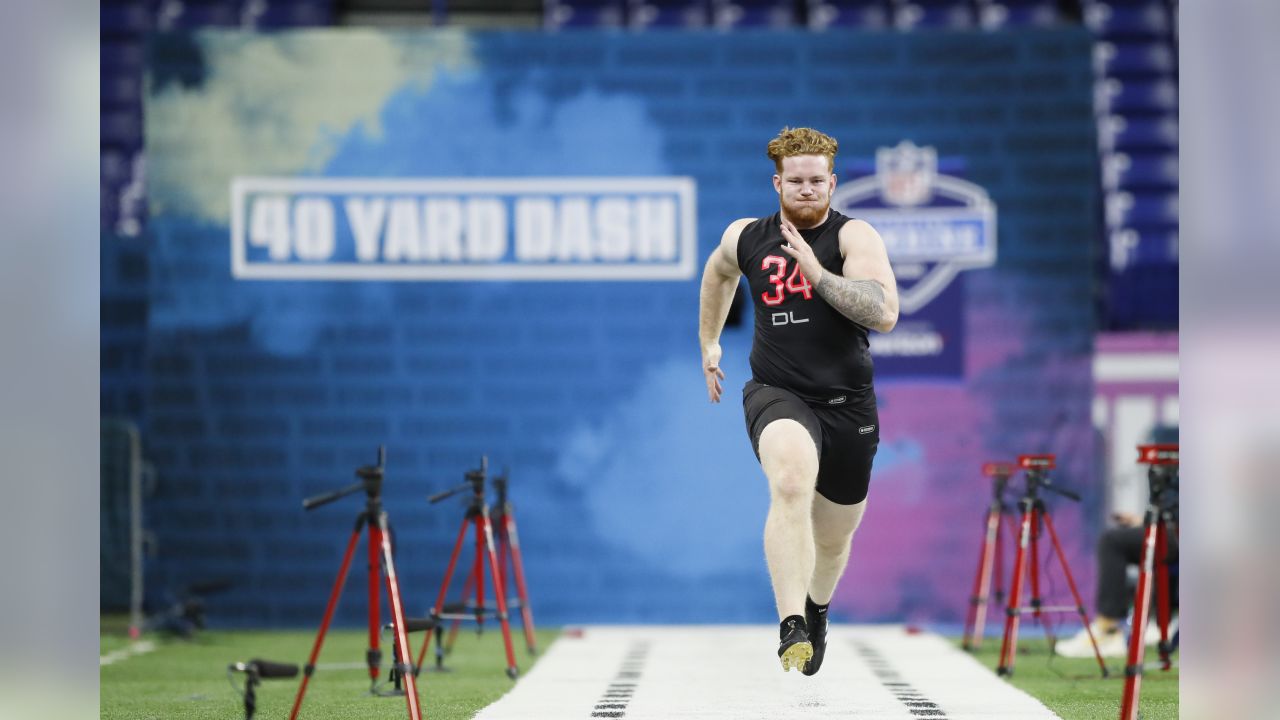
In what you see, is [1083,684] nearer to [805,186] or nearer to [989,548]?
[989,548]

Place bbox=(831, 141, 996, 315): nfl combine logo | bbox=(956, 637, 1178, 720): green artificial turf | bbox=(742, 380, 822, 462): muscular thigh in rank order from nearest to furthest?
bbox=(742, 380, 822, 462): muscular thigh, bbox=(956, 637, 1178, 720): green artificial turf, bbox=(831, 141, 996, 315): nfl combine logo

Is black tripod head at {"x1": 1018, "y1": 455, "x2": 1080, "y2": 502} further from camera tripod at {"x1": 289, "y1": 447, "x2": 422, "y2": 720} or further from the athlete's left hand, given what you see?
camera tripod at {"x1": 289, "y1": 447, "x2": 422, "y2": 720}

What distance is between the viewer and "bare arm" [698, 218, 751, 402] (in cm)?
503

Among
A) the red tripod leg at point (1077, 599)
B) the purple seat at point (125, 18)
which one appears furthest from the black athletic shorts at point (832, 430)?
the purple seat at point (125, 18)

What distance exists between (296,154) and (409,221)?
72 centimetres

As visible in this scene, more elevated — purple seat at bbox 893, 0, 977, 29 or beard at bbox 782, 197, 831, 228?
purple seat at bbox 893, 0, 977, 29

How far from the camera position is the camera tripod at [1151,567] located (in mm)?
4277

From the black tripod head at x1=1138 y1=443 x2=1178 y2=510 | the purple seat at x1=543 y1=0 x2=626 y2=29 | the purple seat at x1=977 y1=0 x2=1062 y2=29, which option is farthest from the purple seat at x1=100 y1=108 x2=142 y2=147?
the black tripod head at x1=1138 y1=443 x2=1178 y2=510

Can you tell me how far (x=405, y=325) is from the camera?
8.85 meters

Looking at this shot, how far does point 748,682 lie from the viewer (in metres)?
6.11

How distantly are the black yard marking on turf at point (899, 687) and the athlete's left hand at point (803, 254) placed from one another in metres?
1.55

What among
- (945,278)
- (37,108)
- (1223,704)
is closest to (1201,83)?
(1223,704)

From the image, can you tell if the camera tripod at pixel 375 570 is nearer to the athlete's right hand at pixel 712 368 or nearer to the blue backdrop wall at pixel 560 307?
the athlete's right hand at pixel 712 368

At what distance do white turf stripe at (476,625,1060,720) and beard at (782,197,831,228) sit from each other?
4.98 feet
